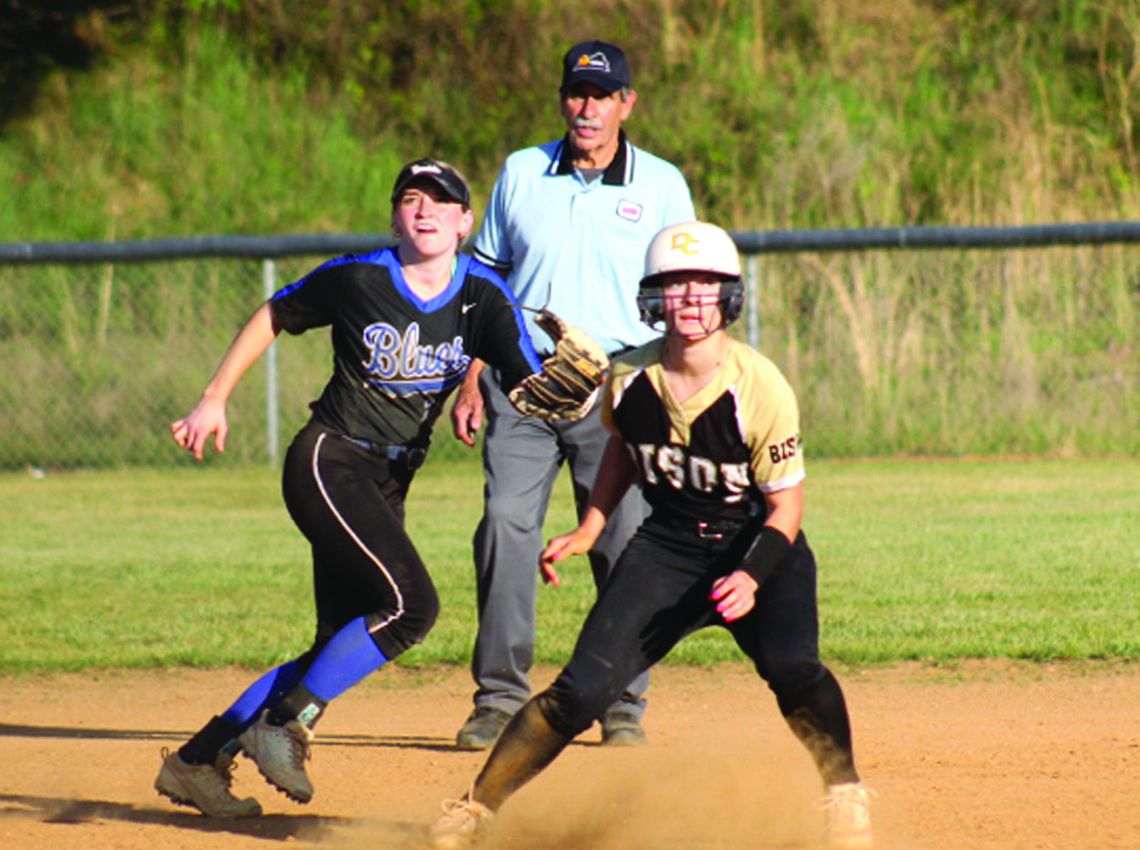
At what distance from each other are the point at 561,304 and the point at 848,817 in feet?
7.10

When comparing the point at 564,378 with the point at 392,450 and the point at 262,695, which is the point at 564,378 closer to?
the point at 392,450

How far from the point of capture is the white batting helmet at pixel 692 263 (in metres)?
4.18

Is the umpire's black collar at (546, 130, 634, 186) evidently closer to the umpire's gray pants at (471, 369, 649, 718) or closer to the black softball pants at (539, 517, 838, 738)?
the umpire's gray pants at (471, 369, 649, 718)

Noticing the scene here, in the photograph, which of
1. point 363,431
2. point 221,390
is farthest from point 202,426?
point 363,431

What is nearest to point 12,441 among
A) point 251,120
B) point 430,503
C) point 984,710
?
point 430,503

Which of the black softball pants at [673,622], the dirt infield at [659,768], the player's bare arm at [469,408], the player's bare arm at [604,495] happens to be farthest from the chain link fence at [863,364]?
the black softball pants at [673,622]

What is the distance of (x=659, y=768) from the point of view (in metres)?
5.22

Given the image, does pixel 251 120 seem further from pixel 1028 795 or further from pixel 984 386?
pixel 1028 795

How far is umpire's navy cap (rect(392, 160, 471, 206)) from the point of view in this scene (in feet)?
15.4

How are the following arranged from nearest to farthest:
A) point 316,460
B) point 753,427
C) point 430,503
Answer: point 753,427
point 316,460
point 430,503

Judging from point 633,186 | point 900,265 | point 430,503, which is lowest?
point 430,503

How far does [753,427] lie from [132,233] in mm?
15449

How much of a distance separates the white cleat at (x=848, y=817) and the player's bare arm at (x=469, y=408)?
5.69 feet

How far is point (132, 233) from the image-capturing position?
18.6 meters
